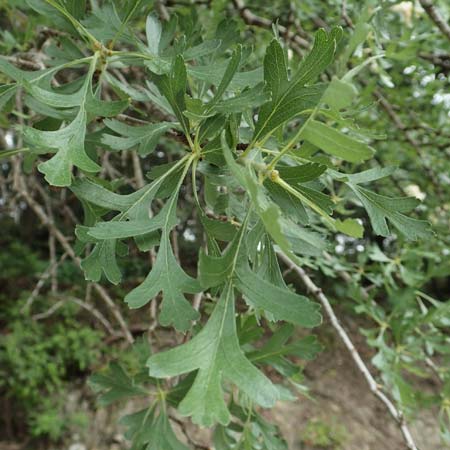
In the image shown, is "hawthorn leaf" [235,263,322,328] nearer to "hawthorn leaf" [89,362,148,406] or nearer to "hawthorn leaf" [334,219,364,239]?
"hawthorn leaf" [334,219,364,239]

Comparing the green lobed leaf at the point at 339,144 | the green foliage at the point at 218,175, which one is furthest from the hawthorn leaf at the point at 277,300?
the green lobed leaf at the point at 339,144

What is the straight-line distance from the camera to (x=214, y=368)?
0.45 m

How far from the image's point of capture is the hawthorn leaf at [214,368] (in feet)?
1.37

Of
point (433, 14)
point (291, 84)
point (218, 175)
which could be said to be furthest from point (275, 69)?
point (433, 14)

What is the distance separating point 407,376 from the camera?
11.2 ft

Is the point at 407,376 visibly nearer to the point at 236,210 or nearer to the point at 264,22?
the point at 264,22

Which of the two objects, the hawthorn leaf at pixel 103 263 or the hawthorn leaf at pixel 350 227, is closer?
the hawthorn leaf at pixel 350 227

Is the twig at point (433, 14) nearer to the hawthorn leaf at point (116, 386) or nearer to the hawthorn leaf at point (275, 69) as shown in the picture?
the hawthorn leaf at point (275, 69)

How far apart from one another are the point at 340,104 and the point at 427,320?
846 millimetres

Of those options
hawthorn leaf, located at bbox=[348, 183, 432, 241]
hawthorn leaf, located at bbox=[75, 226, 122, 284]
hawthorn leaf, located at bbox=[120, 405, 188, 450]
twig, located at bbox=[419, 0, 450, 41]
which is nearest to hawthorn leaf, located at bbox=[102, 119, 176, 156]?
hawthorn leaf, located at bbox=[75, 226, 122, 284]

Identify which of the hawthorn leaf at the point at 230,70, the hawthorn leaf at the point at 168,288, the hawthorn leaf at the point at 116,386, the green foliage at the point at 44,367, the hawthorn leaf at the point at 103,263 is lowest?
the green foliage at the point at 44,367

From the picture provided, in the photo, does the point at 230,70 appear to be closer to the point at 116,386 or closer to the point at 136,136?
the point at 136,136

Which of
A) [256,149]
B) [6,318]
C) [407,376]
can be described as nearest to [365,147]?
[256,149]

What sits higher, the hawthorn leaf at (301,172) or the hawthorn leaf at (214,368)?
the hawthorn leaf at (301,172)
